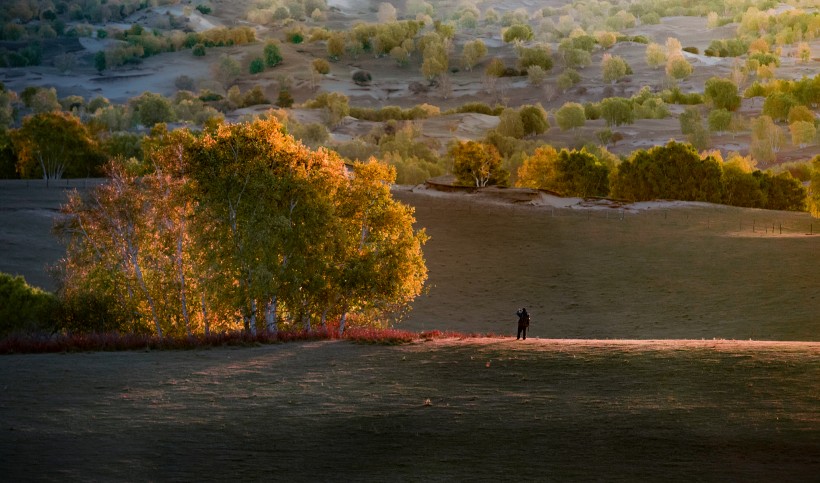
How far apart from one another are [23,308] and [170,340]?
14.9 meters

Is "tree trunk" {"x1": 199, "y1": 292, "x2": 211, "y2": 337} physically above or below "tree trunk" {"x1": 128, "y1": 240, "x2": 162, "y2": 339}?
below

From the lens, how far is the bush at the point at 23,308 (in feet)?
188

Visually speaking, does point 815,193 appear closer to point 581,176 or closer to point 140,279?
point 581,176

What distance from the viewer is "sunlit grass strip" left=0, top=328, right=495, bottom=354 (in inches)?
1902

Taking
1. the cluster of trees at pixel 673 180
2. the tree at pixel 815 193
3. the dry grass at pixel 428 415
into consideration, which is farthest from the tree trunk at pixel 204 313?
the cluster of trees at pixel 673 180

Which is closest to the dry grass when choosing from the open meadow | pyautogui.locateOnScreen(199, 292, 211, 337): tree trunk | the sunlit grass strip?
the open meadow

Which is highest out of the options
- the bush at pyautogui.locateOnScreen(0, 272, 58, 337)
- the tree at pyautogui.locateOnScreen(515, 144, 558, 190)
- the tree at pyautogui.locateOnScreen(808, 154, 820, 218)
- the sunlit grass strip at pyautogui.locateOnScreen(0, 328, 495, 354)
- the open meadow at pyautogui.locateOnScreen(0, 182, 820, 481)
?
the open meadow at pyautogui.locateOnScreen(0, 182, 820, 481)

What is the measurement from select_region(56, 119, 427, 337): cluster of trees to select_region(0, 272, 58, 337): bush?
1.38 m

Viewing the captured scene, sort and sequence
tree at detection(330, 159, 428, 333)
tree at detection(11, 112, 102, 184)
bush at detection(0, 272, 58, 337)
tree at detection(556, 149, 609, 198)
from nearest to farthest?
tree at detection(330, 159, 428, 333) → bush at detection(0, 272, 58, 337) → tree at detection(11, 112, 102, 184) → tree at detection(556, 149, 609, 198)

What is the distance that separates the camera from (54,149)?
138 m

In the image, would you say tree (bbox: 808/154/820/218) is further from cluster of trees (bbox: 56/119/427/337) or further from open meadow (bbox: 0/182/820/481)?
open meadow (bbox: 0/182/820/481)

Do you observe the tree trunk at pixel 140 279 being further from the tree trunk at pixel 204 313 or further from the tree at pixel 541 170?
the tree at pixel 541 170

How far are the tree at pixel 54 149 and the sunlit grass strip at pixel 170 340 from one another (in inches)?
3687

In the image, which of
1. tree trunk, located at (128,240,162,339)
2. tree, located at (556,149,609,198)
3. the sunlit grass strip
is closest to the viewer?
the sunlit grass strip
